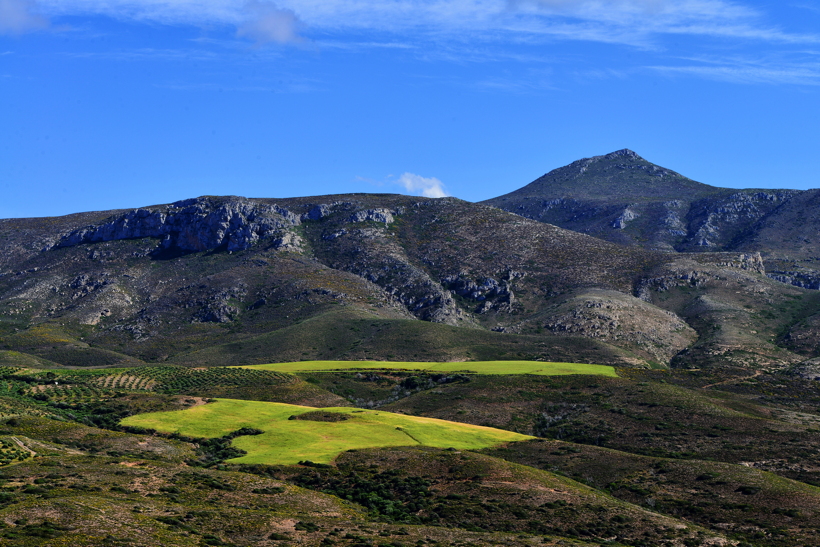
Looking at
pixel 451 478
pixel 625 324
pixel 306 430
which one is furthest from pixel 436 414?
pixel 625 324

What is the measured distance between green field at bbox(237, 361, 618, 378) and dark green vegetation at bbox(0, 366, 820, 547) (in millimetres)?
12862

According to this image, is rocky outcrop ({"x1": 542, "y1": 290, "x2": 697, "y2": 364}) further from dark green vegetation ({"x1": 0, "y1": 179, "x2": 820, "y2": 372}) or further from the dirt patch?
the dirt patch

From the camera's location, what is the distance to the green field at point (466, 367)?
12056 centimetres

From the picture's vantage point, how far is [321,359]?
146750 mm

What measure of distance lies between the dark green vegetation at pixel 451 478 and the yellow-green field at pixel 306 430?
2.39 m

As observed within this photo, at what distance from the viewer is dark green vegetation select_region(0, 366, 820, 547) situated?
45.8m

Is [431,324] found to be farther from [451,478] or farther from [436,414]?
[451,478]

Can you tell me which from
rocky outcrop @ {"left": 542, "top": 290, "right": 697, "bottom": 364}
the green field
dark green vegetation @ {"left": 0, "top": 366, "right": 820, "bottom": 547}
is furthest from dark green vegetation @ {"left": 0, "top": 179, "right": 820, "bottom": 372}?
dark green vegetation @ {"left": 0, "top": 366, "right": 820, "bottom": 547}

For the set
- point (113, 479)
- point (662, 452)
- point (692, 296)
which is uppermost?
point (692, 296)

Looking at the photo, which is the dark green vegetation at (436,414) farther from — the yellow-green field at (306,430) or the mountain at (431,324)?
the yellow-green field at (306,430)

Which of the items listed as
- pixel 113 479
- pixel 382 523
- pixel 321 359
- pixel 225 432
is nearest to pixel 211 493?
pixel 113 479

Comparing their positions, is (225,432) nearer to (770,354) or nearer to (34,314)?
(770,354)

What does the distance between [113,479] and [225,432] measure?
25.8m

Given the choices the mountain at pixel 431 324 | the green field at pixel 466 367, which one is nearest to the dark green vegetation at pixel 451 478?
the green field at pixel 466 367
